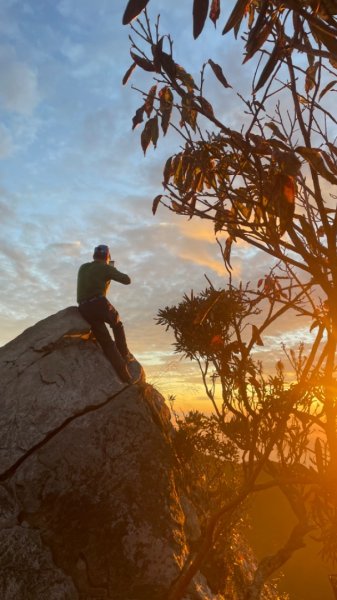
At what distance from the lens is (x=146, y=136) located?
3.75 meters

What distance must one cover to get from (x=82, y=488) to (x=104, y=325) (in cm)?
337

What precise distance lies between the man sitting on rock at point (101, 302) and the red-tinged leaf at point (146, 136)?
6068mm

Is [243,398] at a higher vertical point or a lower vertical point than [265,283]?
lower

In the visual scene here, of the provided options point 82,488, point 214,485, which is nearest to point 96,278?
point 82,488

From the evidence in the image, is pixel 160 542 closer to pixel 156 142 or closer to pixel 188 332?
pixel 188 332

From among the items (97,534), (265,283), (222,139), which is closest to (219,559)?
(97,534)

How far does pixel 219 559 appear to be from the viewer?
9.91 metres

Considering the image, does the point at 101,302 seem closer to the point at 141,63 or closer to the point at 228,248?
the point at 228,248

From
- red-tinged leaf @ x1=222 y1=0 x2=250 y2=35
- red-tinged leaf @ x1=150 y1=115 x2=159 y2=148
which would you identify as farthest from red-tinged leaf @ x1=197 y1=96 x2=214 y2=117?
red-tinged leaf @ x1=222 y1=0 x2=250 y2=35

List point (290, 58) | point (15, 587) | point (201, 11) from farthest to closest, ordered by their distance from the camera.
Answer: point (15, 587), point (290, 58), point (201, 11)

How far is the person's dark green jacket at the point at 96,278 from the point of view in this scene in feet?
32.3

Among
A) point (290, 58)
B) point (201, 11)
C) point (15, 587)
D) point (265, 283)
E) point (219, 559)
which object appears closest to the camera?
point (201, 11)

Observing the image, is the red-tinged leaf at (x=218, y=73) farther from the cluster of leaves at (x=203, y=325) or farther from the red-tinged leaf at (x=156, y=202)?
the cluster of leaves at (x=203, y=325)

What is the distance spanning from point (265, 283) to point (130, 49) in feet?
12.7
